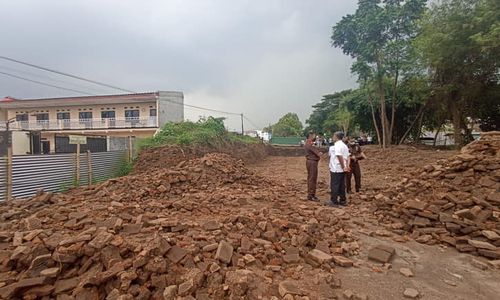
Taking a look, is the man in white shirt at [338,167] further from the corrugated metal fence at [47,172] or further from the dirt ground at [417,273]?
the corrugated metal fence at [47,172]

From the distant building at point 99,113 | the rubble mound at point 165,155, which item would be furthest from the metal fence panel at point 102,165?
the distant building at point 99,113

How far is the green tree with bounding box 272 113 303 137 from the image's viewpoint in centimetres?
6550

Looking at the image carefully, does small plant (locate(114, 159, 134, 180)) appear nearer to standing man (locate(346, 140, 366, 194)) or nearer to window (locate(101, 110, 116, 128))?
standing man (locate(346, 140, 366, 194))

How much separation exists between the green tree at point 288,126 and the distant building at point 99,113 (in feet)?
125

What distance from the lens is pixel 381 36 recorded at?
58.8 ft

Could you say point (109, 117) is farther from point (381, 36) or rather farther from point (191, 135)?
point (381, 36)

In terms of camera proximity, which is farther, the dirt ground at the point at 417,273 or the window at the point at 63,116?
the window at the point at 63,116

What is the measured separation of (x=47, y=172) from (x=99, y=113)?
23359mm

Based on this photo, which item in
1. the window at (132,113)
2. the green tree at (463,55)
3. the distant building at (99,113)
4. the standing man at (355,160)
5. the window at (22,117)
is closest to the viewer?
the standing man at (355,160)

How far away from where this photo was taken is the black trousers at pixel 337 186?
6546mm

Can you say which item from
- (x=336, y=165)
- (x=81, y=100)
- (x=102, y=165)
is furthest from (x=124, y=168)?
(x=81, y=100)

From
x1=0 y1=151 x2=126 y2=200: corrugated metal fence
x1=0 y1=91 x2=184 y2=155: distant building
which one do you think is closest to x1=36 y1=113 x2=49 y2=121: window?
x1=0 y1=91 x2=184 y2=155: distant building

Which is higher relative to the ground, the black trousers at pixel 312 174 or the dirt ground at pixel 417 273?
the black trousers at pixel 312 174

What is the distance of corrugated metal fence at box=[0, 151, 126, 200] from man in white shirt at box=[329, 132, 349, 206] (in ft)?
23.2
